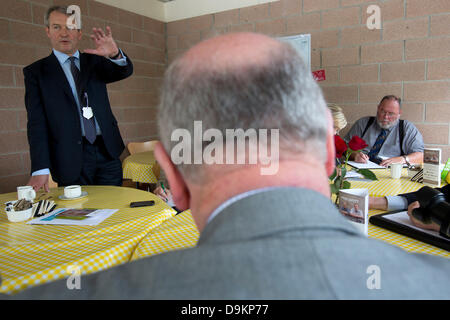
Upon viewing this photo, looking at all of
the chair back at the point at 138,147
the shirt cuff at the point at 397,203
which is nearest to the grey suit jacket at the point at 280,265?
the shirt cuff at the point at 397,203

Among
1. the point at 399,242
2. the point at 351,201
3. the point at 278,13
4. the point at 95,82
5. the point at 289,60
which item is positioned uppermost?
the point at 278,13

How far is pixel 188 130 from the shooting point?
0.51 metres

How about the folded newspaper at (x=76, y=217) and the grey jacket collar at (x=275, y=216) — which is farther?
the folded newspaper at (x=76, y=217)

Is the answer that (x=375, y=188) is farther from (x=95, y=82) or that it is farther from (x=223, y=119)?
(x=95, y=82)

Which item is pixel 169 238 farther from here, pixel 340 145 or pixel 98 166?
pixel 98 166

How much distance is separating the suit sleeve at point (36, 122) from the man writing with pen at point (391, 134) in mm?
2890

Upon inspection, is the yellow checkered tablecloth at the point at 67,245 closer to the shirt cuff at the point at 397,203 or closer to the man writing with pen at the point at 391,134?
the shirt cuff at the point at 397,203

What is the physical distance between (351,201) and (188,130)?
2.36 ft

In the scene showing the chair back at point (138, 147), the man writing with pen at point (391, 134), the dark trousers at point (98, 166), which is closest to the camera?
the dark trousers at point (98, 166)

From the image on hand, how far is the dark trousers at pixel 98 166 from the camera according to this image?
227 centimetres

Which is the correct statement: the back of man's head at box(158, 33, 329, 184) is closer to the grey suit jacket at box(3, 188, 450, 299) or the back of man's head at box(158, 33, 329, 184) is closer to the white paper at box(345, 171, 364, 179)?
the grey suit jacket at box(3, 188, 450, 299)

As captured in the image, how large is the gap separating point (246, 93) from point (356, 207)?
72cm

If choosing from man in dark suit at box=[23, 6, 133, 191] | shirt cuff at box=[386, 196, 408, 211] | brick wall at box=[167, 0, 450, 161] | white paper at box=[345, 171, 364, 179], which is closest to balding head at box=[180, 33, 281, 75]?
shirt cuff at box=[386, 196, 408, 211]

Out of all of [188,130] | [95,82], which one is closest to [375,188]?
[188,130]
